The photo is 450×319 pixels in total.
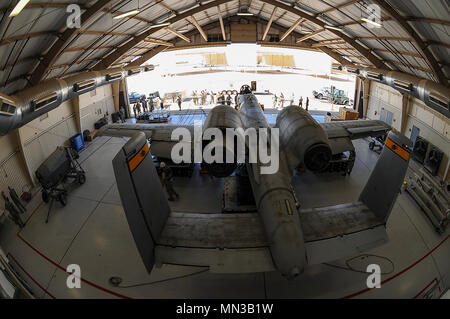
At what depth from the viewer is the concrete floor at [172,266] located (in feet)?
22.2

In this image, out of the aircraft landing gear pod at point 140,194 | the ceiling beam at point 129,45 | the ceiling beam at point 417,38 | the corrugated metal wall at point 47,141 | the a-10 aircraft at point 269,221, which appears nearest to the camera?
the aircraft landing gear pod at point 140,194

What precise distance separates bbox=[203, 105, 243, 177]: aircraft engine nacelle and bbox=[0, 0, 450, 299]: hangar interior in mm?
3087

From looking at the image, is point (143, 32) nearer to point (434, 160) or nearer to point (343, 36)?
point (343, 36)

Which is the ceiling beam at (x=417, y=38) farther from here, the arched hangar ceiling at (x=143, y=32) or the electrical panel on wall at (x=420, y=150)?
the electrical panel on wall at (x=420, y=150)

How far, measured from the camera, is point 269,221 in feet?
19.3

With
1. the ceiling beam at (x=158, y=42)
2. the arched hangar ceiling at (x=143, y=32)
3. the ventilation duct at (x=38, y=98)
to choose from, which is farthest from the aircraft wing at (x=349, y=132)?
the ceiling beam at (x=158, y=42)

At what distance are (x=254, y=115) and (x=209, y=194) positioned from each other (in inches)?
172

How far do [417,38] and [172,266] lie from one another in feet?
40.7

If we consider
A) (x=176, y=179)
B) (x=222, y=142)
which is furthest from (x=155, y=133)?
(x=222, y=142)

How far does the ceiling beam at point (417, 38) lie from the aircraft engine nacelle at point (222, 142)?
6829 millimetres

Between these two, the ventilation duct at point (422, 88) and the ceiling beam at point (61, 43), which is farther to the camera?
the ceiling beam at point (61, 43)

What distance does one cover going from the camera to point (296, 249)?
521 centimetres

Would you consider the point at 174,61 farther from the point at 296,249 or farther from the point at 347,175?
the point at 296,249

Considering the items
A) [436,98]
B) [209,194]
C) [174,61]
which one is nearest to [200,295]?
[209,194]
